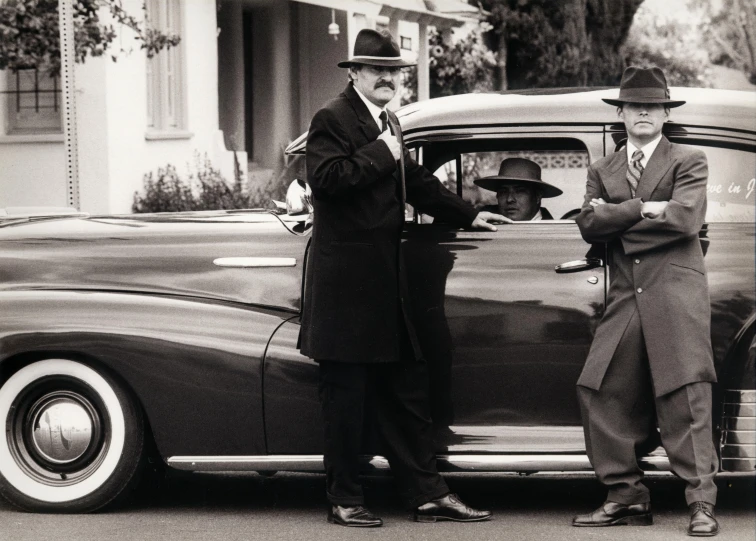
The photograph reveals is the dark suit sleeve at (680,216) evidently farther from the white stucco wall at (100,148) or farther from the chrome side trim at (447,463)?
the white stucco wall at (100,148)

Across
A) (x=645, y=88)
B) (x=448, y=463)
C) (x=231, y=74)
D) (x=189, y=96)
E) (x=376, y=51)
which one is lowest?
(x=448, y=463)

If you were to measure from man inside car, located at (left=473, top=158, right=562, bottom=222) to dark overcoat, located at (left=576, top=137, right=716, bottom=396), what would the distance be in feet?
1.97

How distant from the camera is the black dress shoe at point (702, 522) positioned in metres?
4.79

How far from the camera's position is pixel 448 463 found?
5078mm

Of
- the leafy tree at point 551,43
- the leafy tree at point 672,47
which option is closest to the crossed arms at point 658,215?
the leafy tree at point 551,43

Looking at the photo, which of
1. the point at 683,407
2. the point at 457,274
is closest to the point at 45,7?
the point at 457,274

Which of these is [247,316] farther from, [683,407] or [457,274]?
[683,407]

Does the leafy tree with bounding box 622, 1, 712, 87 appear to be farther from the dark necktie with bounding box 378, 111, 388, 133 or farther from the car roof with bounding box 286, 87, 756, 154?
the dark necktie with bounding box 378, 111, 388, 133

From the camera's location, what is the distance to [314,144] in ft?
16.4

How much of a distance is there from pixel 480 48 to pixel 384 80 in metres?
19.2

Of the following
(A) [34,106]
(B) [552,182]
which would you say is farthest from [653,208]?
(A) [34,106]

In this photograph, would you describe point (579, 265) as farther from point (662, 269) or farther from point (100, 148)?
point (100, 148)

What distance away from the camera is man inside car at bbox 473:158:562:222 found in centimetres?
552

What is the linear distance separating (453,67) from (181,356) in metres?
15.1
